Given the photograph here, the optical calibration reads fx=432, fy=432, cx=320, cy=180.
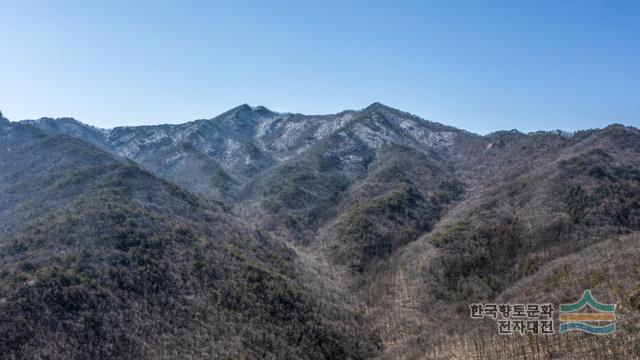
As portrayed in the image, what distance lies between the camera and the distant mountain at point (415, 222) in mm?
33844

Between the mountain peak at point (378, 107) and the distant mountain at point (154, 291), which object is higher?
the mountain peak at point (378, 107)

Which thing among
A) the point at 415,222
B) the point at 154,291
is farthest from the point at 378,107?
the point at 154,291

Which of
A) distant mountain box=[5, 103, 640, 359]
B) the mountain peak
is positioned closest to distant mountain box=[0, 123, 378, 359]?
distant mountain box=[5, 103, 640, 359]

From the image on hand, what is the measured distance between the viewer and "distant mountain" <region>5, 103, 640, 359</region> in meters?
33.8

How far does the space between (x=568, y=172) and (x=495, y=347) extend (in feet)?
153

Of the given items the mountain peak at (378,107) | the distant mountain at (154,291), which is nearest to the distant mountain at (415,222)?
the distant mountain at (154,291)

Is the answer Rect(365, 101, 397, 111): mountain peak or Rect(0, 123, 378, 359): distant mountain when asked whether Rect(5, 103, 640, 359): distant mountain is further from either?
Rect(365, 101, 397, 111): mountain peak

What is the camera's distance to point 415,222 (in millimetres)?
64688

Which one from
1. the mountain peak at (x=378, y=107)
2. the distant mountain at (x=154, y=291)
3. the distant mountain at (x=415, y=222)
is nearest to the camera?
the distant mountain at (x=154, y=291)

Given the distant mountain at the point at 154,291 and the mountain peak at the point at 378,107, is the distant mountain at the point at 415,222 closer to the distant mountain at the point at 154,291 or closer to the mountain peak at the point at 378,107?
the distant mountain at the point at 154,291

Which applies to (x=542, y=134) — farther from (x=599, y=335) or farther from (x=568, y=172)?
(x=599, y=335)

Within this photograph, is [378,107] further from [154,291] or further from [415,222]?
[154,291]

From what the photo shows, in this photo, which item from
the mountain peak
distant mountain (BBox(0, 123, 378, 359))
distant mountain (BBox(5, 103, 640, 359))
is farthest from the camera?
the mountain peak

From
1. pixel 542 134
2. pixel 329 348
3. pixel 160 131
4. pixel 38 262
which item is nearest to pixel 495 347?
pixel 329 348
